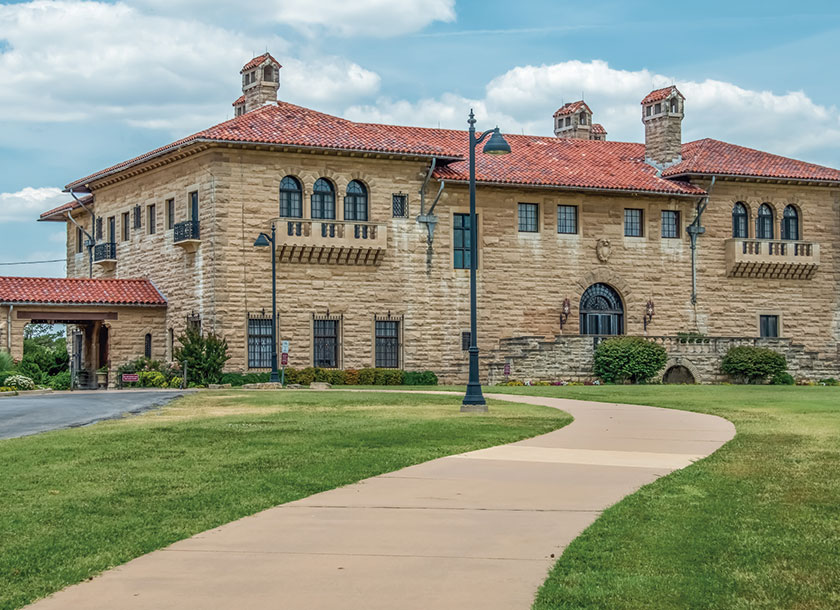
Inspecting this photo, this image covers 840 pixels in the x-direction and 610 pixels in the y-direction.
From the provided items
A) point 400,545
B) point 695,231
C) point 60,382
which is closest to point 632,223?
point 695,231

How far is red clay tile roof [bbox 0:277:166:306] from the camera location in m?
45.1

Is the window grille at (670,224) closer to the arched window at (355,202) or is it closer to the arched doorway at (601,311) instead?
the arched doorway at (601,311)

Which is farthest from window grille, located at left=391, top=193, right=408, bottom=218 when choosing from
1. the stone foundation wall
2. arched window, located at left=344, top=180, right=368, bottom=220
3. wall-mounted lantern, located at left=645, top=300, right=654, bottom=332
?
wall-mounted lantern, located at left=645, top=300, right=654, bottom=332

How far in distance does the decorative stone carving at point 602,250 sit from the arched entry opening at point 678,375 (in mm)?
5583

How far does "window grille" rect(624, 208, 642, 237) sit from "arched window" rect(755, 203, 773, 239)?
5719 mm

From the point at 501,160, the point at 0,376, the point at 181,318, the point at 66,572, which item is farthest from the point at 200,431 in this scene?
the point at 501,160

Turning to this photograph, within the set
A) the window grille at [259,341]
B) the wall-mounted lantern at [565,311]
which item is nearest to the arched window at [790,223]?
the wall-mounted lantern at [565,311]

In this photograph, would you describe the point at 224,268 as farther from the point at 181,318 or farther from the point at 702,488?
the point at 702,488

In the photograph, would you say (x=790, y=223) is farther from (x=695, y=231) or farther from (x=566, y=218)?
(x=566, y=218)

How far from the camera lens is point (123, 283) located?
48.4 m

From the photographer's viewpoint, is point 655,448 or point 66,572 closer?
point 66,572

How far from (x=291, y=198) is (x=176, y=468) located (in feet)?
106

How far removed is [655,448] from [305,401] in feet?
42.5

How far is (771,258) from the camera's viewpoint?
171 ft
